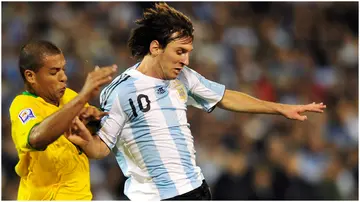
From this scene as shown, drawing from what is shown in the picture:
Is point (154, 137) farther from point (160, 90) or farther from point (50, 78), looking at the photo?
point (50, 78)

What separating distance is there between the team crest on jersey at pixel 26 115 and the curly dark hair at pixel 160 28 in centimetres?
86

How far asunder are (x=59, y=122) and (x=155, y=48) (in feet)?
3.19

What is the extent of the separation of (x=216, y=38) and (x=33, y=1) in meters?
2.50

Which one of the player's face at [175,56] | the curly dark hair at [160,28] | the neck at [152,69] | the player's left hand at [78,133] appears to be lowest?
the player's left hand at [78,133]

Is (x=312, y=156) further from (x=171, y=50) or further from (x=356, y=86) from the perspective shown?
(x=171, y=50)

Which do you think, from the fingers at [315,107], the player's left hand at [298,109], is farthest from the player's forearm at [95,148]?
the fingers at [315,107]

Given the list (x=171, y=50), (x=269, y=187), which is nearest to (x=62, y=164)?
(x=171, y=50)

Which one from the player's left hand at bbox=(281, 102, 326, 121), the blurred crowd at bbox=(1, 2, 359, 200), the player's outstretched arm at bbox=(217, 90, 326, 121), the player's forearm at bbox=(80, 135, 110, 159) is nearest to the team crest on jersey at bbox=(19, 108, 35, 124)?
the player's forearm at bbox=(80, 135, 110, 159)

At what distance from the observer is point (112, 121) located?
160 inches

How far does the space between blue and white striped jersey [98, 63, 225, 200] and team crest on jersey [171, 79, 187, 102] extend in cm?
4

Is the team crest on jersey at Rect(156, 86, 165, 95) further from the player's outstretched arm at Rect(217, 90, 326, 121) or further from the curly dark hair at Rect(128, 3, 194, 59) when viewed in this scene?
the player's outstretched arm at Rect(217, 90, 326, 121)

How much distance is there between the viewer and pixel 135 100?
4.12m

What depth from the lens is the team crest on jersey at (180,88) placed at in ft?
14.2

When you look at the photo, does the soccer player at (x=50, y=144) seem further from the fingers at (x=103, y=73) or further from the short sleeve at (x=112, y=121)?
the fingers at (x=103, y=73)
